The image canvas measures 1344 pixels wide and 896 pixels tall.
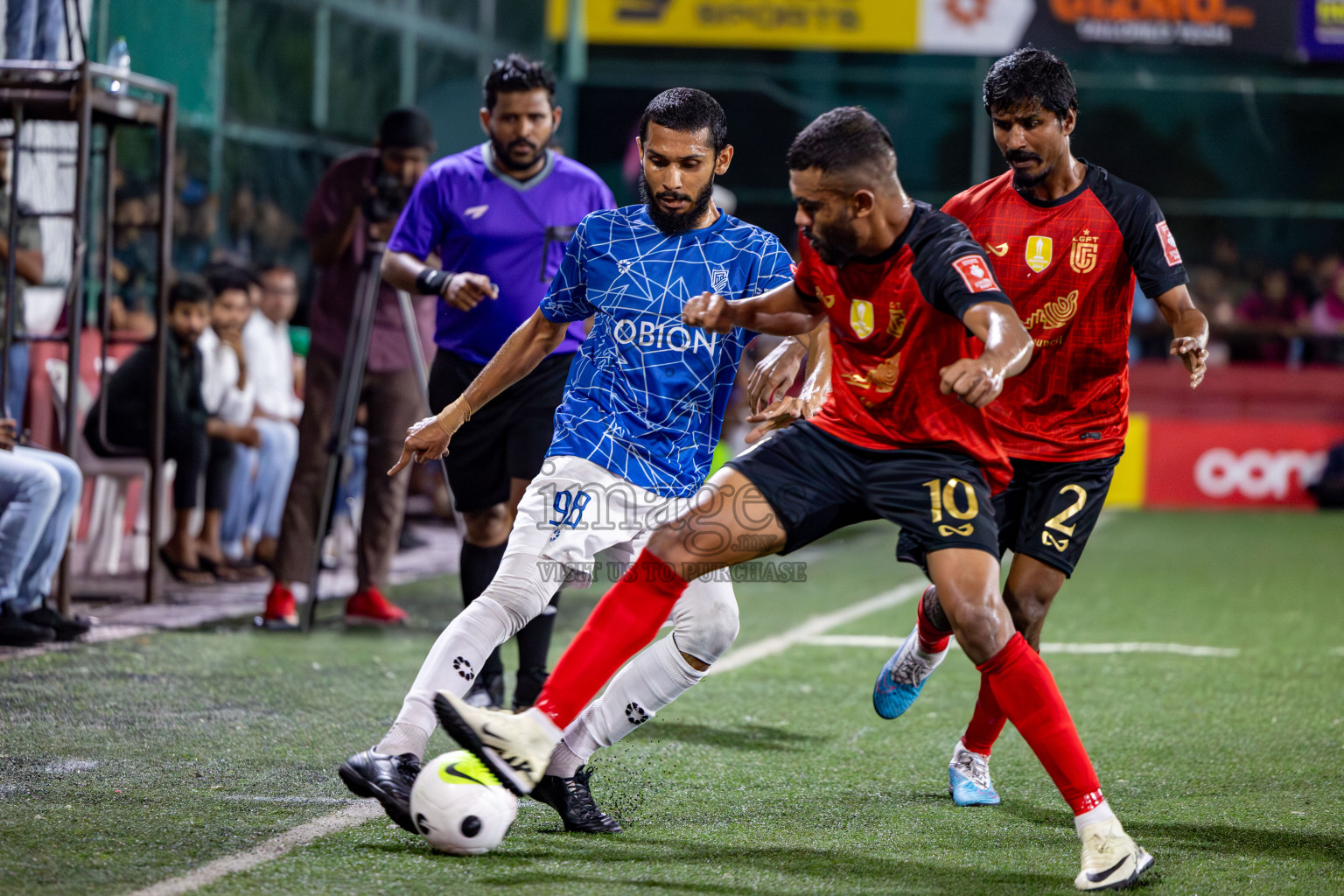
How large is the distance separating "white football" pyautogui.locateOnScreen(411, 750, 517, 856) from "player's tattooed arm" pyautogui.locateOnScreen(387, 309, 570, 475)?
33.7 inches

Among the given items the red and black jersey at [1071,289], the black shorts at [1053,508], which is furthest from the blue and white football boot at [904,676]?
the red and black jersey at [1071,289]

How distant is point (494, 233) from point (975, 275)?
245 centimetres

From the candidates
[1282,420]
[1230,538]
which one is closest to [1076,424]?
[1230,538]

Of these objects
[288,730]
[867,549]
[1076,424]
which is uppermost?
[1076,424]

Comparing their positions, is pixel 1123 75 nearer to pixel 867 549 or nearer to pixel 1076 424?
pixel 867 549

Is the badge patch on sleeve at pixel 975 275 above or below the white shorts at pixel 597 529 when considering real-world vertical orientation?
above

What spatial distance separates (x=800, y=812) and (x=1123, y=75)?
19656 mm

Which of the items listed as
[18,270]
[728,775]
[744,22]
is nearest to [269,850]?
[728,775]

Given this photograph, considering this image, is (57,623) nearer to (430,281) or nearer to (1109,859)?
(430,281)

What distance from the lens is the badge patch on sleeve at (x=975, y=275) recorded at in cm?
345

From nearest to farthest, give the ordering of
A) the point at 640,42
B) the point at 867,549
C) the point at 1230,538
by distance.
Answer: the point at 867,549, the point at 1230,538, the point at 640,42

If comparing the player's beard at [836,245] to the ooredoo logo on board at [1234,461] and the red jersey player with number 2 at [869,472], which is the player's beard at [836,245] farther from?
the ooredoo logo on board at [1234,461]

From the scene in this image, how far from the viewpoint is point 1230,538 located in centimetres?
1291

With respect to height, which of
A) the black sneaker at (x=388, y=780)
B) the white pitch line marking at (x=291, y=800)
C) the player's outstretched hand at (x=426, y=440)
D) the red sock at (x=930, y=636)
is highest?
the player's outstretched hand at (x=426, y=440)
